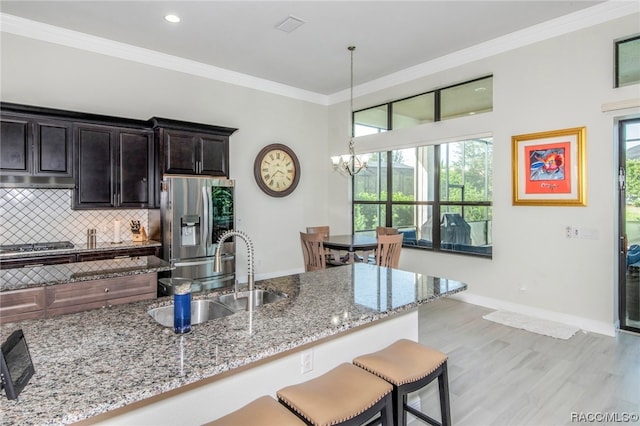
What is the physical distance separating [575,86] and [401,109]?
2424 millimetres

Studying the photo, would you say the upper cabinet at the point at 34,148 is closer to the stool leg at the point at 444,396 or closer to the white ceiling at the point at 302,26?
the white ceiling at the point at 302,26

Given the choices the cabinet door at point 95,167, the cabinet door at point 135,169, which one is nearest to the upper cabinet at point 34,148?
Answer: the cabinet door at point 95,167

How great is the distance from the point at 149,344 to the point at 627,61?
486 centimetres

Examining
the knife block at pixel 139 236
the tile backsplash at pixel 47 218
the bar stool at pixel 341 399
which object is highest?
the tile backsplash at pixel 47 218

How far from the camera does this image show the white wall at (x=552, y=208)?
372cm

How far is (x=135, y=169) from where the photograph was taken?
4.32 m

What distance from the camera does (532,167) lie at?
4270mm

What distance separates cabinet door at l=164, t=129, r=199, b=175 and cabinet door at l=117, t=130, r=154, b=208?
0.23m

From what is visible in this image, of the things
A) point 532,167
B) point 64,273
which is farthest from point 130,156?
point 532,167

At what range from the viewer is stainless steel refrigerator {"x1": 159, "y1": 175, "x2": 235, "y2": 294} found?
417 centimetres

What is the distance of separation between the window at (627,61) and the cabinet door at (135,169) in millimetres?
5246

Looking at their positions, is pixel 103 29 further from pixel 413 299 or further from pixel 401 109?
pixel 413 299

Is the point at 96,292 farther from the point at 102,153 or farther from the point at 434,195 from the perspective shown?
the point at 434,195

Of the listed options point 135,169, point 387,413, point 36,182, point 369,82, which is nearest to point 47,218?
point 36,182
